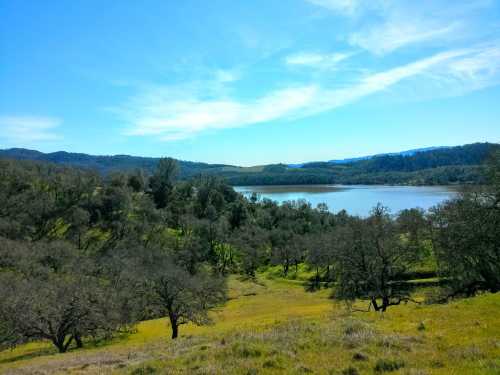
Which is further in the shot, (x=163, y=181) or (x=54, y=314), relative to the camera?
(x=163, y=181)

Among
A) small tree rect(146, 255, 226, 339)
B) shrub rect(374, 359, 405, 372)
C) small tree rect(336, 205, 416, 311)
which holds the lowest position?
small tree rect(146, 255, 226, 339)

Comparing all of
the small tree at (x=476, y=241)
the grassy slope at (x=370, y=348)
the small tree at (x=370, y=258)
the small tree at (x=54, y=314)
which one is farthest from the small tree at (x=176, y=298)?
the small tree at (x=476, y=241)

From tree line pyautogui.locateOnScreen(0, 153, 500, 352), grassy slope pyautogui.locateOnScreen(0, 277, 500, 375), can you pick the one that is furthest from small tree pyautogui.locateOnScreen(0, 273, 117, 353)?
grassy slope pyautogui.locateOnScreen(0, 277, 500, 375)

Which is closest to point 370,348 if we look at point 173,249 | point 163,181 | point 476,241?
point 476,241

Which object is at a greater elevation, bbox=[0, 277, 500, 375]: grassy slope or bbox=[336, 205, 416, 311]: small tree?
bbox=[0, 277, 500, 375]: grassy slope

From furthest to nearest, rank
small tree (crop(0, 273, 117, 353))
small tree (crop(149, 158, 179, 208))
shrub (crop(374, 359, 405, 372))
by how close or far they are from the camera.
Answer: small tree (crop(149, 158, 179, 208)) < small tree (crop(0, 273, 117, 353)) < shrub (crop(374, 359, 405, 372))

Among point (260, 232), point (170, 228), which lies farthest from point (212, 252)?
point (170, 228)

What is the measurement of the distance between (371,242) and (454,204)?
→ 7980mm

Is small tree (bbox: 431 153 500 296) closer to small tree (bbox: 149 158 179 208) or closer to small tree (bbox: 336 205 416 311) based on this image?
small tree (bbox: 336 205 416 311)

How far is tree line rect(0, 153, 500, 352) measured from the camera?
3052cm

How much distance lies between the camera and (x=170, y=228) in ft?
398

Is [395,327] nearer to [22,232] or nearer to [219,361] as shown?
[219,361]

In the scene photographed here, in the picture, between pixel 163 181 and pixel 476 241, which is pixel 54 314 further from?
pixel 163 181

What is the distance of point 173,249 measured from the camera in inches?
3760
